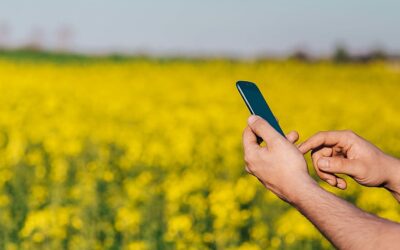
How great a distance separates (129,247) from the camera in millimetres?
4438

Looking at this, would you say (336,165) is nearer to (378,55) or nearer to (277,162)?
(277,162)

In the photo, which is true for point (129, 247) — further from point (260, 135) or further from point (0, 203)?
point (260, 135)

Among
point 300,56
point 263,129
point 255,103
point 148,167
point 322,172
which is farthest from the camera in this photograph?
point 300,56

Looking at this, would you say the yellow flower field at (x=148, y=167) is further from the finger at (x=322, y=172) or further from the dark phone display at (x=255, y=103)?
the dark phone display at (x=255, y=103)

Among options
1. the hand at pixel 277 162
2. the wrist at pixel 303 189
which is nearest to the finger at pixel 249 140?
the hand at pixel 277 162

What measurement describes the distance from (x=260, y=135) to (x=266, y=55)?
20361 millimetres

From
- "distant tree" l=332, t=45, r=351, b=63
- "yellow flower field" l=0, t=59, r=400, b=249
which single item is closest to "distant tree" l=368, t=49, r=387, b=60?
"distant tree" l=332, t=45, r=351, b=63

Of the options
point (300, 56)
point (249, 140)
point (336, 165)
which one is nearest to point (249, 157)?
point (249, 140)

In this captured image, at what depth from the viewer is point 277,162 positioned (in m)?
1.56

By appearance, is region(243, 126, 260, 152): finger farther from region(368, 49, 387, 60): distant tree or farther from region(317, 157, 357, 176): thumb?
region(368, 49, 387, 60): distant tree

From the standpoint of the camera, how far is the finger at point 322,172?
187 cm

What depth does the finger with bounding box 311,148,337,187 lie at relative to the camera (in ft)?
6.14

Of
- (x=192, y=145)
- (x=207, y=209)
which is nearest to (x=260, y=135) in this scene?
(x=207, y=209)

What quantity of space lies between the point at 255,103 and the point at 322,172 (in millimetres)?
245
